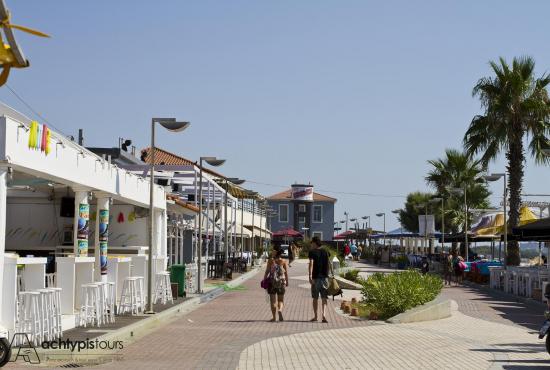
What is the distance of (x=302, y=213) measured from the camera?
122 m

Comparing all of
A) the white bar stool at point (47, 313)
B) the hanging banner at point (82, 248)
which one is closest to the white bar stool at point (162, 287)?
the hanging banner at point (82, 248)

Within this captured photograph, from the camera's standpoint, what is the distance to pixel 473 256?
57.4m

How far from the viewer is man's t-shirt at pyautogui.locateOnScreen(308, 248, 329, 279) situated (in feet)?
67.1

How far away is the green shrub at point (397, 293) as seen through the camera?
847 inches

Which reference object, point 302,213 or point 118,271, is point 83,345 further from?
point 302,213

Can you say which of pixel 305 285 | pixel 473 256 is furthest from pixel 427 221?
pixel 305 285

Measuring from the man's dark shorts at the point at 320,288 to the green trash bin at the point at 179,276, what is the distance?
7.85 m

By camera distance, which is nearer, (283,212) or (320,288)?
(320,288)

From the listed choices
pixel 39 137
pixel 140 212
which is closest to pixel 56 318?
pixel 39 137

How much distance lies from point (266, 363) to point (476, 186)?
53559 millimetres

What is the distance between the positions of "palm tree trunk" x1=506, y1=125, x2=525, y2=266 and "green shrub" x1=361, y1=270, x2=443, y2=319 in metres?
18.4

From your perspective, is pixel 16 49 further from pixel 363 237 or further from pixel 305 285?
pixel 363 237

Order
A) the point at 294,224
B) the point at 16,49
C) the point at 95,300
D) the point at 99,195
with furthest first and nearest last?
the point at 294,224 → the point at 99,195 → the point at 95,300 → the point at 16,49

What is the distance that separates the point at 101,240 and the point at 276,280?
12.8ft
